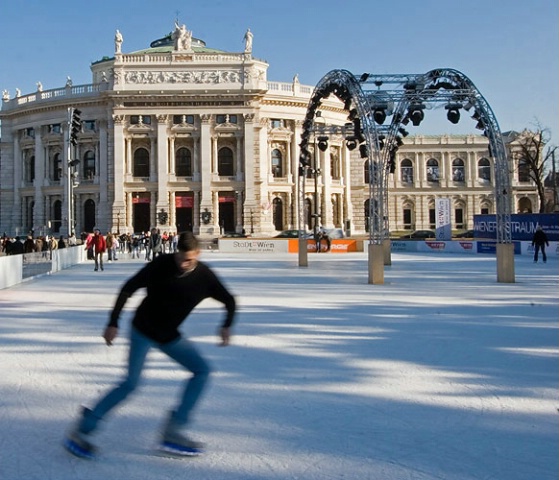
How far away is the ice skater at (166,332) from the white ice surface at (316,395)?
0.17 m

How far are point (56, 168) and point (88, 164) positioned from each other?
423 cm

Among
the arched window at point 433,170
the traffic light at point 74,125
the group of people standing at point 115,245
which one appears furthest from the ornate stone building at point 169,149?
the traffic light at point 74,125

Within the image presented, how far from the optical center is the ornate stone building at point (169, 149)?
63.4m

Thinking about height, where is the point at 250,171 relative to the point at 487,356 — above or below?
above

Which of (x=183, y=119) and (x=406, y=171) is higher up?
(x=183, y=119)

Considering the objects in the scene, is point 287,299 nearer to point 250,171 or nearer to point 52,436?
point 52,436

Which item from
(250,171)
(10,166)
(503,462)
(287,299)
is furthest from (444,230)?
(10,166)

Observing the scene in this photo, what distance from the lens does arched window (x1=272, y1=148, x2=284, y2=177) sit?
68625mm

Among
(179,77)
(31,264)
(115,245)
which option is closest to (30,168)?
(179,77)

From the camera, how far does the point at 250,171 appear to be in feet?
210

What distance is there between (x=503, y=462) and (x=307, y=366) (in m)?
3.34

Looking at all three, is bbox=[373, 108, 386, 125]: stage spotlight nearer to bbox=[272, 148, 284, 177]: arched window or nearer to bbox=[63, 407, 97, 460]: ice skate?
bbox=[63, 407, 97, 460]: ice skate

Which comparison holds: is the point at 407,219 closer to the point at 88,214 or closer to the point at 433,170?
the point at 433,170

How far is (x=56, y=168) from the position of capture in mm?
68875
